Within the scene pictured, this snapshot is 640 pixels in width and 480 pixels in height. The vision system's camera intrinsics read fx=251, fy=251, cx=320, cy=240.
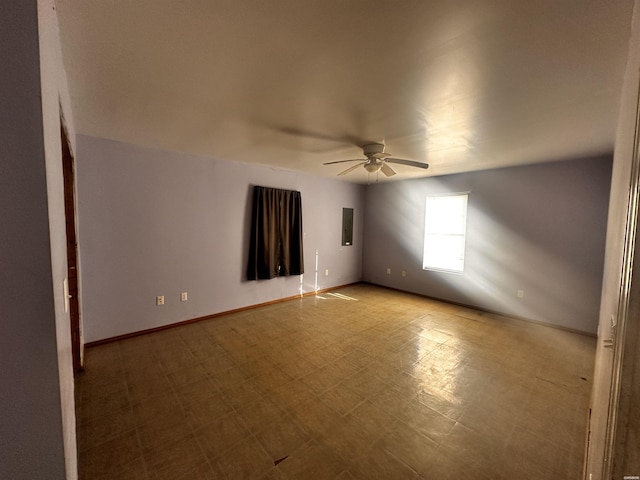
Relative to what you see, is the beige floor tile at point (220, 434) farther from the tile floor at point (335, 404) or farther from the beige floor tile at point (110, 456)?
the beige floor tile at point (110, 456)

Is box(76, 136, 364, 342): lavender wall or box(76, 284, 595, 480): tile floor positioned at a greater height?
box(76, 136, 364, 342): lavender wall

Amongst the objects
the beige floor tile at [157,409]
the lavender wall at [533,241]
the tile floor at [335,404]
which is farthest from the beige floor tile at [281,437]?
the lavender wall at [533,241]

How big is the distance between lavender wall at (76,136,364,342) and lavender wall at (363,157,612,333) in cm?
310

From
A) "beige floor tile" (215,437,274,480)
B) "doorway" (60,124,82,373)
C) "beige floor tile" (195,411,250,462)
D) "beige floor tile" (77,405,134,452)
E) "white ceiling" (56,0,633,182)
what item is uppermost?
"white ceiling" (56,0,633,182)

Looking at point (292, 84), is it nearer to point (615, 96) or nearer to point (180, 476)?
point (615, 96)

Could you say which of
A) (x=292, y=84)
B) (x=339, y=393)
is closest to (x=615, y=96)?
(x=292, y=84)

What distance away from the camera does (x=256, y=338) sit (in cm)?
311

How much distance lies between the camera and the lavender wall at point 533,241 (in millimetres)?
3287

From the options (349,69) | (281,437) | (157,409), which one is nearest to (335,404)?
(281,437)

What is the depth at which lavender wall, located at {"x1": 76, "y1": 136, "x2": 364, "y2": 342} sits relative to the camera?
2.82m

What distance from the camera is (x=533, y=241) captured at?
3.70 meters

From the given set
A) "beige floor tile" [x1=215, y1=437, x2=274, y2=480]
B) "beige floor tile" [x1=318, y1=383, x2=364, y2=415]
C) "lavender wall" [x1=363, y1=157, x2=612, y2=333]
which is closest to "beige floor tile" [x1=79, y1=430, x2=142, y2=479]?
"beige floor tile" [x1=215, y1=437, x2=274, y2=480]

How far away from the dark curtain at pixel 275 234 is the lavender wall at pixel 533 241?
2.45 metres

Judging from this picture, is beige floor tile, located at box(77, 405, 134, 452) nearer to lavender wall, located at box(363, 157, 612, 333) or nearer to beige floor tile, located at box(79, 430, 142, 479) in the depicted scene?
beige floor tile, located at box(79, 430, 142, 479)
